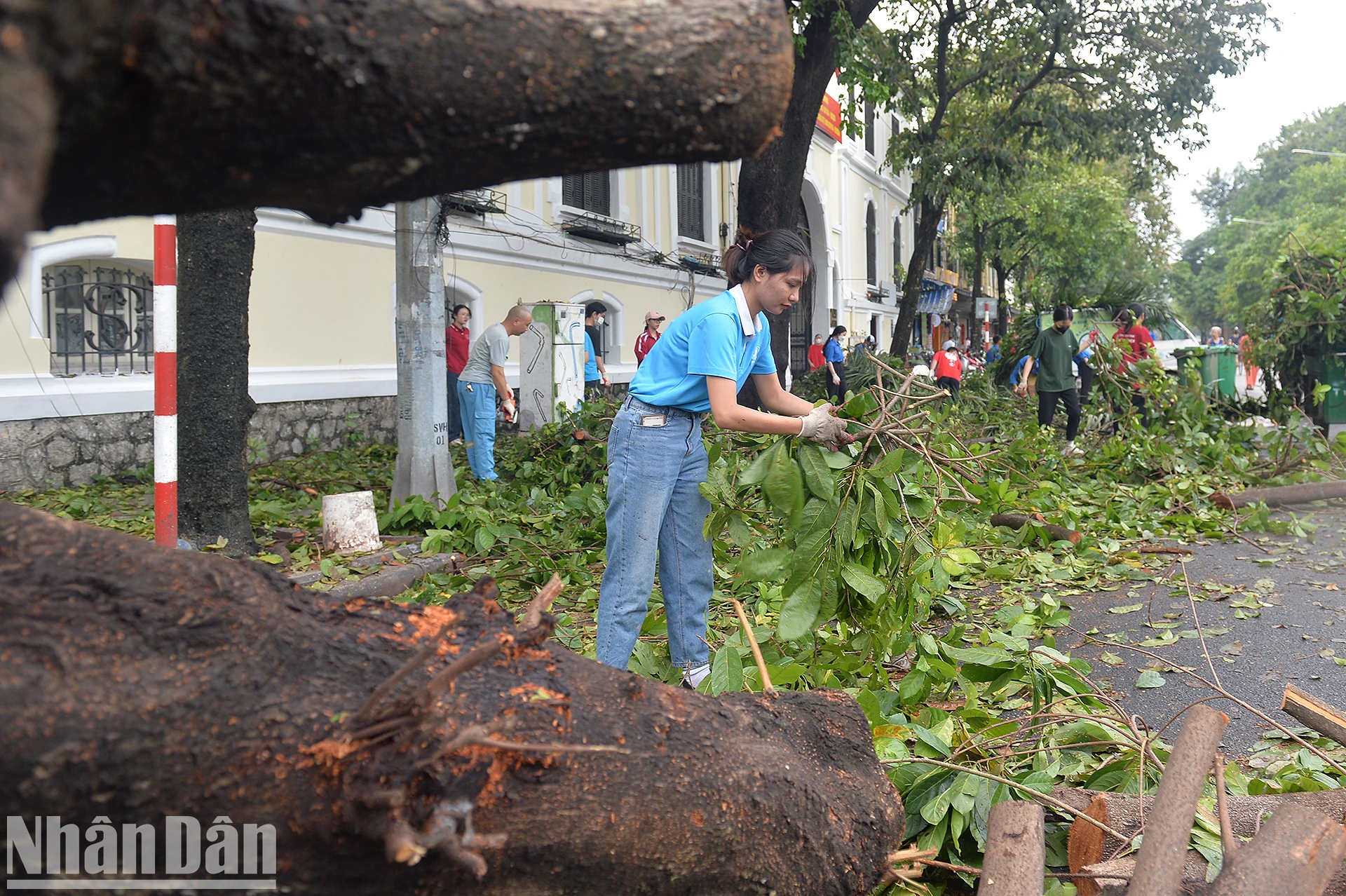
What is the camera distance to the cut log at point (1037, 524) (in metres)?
6.79

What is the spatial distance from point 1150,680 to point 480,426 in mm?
5778

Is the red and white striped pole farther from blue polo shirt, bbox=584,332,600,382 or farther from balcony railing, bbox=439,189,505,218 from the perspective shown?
balcony railing, bbox=439,189,505,218

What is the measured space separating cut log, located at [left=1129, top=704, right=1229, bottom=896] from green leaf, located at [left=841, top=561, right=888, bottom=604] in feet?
4.08

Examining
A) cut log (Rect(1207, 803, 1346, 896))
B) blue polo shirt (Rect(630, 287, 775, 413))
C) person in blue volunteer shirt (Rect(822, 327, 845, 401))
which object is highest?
person in blue volunteer shirt (Rect(822, 327, 845, 401))

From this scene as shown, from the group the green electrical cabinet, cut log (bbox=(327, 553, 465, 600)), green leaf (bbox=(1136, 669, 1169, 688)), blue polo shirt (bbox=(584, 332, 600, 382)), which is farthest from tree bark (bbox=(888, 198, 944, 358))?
green leaf (bbox=(1136, 669, 1169, 688))

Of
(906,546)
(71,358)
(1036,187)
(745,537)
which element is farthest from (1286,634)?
(1036,187)

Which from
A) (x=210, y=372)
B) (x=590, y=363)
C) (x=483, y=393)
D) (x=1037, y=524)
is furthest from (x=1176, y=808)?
(x=590, y=363)

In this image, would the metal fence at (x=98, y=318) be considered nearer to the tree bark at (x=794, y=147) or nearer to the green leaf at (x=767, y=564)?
the tree bark at (x=794, y=147)

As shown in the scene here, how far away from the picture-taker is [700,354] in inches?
139

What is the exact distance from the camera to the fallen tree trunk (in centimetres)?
118

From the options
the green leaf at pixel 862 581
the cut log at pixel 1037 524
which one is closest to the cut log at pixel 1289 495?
the cut log at pixel 1037 524

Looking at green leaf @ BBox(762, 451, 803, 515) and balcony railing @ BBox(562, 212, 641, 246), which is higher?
balcony railing @ BBox(562, 212, 641, 246)

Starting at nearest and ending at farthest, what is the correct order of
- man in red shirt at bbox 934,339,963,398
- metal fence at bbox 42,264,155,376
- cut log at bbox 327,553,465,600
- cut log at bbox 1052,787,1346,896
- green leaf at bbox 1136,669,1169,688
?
cut log at bbox 1052,787,1346,896
green leaf at bbox 1136,669,1169,688
cut log at bbox 327,553,465,600
metal fence at bbox 42,264,155,376
man in red shirt at bbox 934,339,963,398

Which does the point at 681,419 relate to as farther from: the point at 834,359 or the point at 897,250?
the point at 897,250
